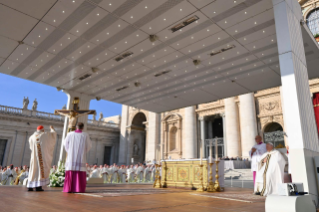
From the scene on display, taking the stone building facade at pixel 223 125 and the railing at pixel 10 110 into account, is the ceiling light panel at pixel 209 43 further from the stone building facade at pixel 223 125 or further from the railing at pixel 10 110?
the railing at pixel 10 110

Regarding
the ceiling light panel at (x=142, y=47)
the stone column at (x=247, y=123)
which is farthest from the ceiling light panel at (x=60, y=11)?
the stone column at (x=247, y=123)

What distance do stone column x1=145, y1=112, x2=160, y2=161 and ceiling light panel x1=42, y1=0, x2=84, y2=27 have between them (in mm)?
21377

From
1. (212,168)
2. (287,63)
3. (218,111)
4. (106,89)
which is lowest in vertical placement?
(212,168)

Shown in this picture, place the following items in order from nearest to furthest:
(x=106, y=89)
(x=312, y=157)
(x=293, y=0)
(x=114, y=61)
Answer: (x=312, y=157), (x=293, y=0), (x=114, y=61), (x=106, y=89)

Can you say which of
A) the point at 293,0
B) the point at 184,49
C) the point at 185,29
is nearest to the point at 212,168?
the point at 184,49

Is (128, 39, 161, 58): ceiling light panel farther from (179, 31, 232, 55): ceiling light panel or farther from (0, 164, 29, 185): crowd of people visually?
(0, 164, 29, 185): crowd of people

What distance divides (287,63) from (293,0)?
2.02m

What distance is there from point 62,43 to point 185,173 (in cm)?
616

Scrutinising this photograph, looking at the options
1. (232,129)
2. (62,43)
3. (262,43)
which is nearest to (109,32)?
(62,43)

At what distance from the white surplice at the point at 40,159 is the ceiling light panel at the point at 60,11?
125 inches

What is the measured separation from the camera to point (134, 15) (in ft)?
20.0

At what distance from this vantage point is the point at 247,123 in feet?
64.4

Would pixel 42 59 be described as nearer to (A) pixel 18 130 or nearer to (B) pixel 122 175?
(B) pixel 122 175

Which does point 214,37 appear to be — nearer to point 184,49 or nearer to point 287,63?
point 184,49
